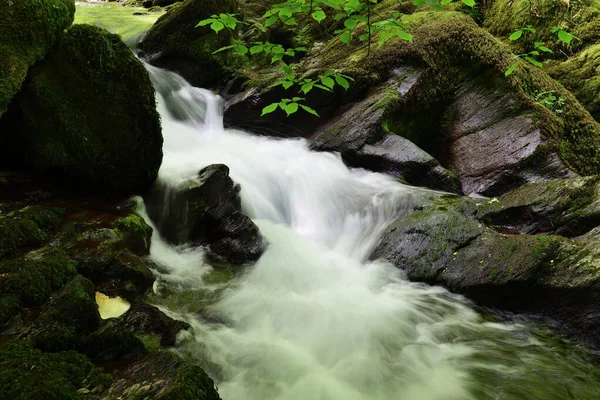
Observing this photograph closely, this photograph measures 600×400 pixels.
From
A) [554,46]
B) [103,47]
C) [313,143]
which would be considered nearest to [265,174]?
[313,143]

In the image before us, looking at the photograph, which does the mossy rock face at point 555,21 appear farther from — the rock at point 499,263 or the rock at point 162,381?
the rock at point 162,381

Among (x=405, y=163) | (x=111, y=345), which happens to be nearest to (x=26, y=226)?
(x=111, y=345)

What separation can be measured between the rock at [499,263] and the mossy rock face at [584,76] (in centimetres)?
512

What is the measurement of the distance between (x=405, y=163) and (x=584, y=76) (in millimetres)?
5150

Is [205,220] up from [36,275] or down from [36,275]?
Result: down

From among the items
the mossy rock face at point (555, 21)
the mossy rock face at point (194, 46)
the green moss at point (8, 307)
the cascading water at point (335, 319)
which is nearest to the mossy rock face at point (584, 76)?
the mossy rock face at point (555, 21)

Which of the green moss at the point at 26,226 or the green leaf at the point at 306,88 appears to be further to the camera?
the green moss at the point at 26,226

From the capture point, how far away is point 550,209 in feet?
15.4

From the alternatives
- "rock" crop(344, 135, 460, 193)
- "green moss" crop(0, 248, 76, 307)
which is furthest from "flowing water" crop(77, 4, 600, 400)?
"green moss" crop(0, 248, 76, 307)

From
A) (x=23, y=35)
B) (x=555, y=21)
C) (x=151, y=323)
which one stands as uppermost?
(x=555, y=21)

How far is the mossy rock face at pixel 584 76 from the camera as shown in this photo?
8156 mm

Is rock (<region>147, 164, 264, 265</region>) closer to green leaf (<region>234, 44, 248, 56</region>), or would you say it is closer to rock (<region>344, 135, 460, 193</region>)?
green leaf (<region>234, 44, 248, 56</region>)

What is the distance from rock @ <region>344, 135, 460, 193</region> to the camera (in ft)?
21.0

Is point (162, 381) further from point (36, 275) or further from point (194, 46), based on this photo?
point (194, 46)
